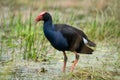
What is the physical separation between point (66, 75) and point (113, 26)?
9.51 ft

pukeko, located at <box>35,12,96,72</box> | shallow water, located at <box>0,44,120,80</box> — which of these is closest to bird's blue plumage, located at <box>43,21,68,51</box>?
pukeko, located at <box>35,12,96,72</box>

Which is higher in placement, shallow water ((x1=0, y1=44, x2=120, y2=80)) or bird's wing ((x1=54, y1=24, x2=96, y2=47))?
bird's wing ((x1=54, y1=24, x2=96, y2=47))

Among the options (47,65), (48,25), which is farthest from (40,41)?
(48,25)

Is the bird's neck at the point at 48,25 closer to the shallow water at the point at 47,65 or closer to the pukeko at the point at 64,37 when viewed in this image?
the pukeko at the point at 64,37

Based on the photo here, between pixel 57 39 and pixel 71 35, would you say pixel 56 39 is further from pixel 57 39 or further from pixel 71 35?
pixel 71 35

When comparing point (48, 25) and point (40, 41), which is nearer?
point (48, 25)

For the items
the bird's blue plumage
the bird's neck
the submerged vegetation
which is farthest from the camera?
the bird's neck

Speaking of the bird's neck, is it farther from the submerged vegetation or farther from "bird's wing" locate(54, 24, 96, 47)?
the submerged vegetation

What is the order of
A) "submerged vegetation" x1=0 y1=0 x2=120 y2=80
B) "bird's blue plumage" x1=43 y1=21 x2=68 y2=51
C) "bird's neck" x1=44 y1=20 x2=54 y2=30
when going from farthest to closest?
1. "bird's neck" x1=44 y1=20 x2=54 y2=30
2. "bird's blue plumage" x1=43 y1=21 x2=68 y2=51
3. "submerged vegetation" x1=0 y1=0 x2=120 y2=80

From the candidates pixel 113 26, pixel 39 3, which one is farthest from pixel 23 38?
pixel 39 3

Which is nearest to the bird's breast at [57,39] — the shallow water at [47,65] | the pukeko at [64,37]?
the pukeko at [64,37]

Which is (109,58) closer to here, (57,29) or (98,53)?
(98,53)

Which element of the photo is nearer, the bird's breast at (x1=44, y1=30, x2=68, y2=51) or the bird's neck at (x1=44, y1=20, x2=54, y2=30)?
the bird's breast at (x1=44, y1=30, x2=68, y2=51)

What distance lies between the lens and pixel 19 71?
7.25m
